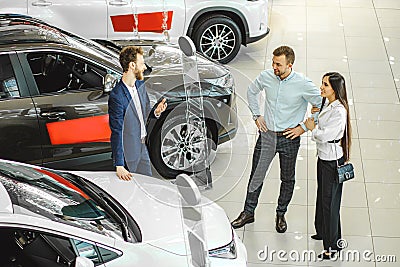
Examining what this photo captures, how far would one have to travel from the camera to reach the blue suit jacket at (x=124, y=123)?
18.8 feet

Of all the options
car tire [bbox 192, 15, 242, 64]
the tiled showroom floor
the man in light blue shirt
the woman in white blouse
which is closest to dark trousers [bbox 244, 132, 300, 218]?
the man in light blue shirt

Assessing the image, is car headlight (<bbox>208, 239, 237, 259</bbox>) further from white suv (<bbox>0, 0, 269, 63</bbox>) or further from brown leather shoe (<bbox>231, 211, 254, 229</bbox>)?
white suv (<bbox>0, 0, 269, 63</bbox>)

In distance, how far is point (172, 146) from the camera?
271 inches

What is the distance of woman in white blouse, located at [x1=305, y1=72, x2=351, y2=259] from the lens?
5.54 m

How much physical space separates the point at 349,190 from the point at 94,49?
2593mm

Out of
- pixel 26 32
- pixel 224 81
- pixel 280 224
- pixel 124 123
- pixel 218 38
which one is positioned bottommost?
pixel 280 224

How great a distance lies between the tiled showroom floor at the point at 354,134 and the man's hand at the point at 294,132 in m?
0.55

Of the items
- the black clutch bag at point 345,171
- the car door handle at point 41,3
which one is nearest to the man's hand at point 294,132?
the black clutch bag at point 345,171

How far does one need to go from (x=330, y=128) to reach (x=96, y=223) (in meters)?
1.82

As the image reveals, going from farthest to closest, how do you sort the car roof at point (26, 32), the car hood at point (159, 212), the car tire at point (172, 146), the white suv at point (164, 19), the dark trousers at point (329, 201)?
the white suv at point (164, 19) → the car tire at point (172, 146) → the car roof at point (26, 32) → the dark trousers at point (329, 201) → the car hood at point (159, 212)

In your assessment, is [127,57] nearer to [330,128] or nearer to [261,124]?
[261,124]

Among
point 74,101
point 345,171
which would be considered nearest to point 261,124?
point 345,171

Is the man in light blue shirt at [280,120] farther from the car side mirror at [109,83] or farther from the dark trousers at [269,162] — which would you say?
the car side mirror at [109,83]

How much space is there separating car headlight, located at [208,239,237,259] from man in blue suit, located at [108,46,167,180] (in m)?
0.96
